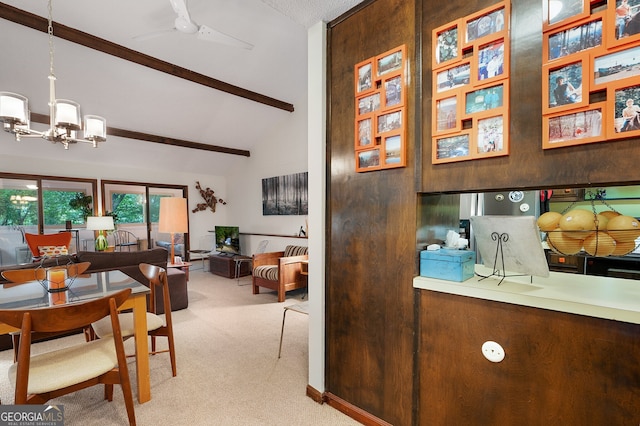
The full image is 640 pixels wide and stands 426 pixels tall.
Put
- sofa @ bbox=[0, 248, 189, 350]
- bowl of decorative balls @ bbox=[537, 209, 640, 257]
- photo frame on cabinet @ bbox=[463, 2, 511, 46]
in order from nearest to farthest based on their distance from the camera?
bowl of decorative balls @ bbox=[537, 209, 640, 257]
photo frame on cabinet @ bbox=[463, 2, 511, 46]
sofa @ bbox=[0, 248, 189, 350]

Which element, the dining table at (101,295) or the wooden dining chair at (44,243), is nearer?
the dining table at (101,295)

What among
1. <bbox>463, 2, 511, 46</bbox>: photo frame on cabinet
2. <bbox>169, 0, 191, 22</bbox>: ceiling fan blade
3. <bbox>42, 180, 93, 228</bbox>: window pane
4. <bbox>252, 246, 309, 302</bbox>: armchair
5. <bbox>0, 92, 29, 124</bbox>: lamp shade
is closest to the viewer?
<bbox>463, 2, 511, 46</bbox>: photo frame on cabinet

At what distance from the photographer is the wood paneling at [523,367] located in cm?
100

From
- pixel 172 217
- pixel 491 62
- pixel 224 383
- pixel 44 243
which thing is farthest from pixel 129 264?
pixel 491 62

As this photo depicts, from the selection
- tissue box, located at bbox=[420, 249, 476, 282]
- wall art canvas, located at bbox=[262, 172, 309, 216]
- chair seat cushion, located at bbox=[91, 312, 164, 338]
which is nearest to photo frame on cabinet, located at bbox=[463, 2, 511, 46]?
tissue box, located at bbox=[420, 249, 476, 282]

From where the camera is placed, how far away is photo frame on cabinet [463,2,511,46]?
1188 mm

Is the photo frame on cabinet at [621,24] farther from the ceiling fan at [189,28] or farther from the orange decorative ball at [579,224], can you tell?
the ceiling fan at [189,28]

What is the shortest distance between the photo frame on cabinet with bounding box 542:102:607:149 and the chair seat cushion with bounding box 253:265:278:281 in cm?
376

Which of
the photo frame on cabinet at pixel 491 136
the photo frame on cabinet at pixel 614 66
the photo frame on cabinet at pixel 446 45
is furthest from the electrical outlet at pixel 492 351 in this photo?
the photo frame on cabinet at pixel 446 45

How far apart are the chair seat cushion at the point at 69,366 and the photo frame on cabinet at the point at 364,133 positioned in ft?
6.22

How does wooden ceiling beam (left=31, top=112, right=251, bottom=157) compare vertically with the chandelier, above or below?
above

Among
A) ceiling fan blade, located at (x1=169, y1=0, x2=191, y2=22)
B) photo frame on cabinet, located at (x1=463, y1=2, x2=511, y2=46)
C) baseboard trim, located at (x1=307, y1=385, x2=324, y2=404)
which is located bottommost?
baseboard trim, located at (x1=307, y1=385, x2=324, y2=404)

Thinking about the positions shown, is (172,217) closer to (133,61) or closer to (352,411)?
(133,61)

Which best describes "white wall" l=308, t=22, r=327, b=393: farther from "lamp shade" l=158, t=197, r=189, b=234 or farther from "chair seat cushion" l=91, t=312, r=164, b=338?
"lamp shade" l=158, t=197, r=189, b=234
